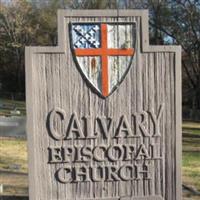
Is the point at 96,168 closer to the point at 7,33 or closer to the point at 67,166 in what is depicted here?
the point at 67,166

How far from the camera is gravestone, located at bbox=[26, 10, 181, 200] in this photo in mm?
8852

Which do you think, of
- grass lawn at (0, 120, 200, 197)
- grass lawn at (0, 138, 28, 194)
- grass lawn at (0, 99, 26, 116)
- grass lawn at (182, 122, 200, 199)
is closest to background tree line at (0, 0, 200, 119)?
grass lawn at (0, 99, 26, 116)

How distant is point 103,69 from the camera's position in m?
8.93

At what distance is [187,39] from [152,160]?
47140mm

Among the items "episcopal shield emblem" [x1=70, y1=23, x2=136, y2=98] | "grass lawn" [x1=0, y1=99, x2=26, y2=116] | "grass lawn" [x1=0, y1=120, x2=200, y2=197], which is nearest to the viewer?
"episcopal shield emblem" [x1=70, y1=23, x2=136, y2=98]

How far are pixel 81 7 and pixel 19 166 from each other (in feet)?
152

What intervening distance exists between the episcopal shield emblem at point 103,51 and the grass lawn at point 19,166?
12.6ft

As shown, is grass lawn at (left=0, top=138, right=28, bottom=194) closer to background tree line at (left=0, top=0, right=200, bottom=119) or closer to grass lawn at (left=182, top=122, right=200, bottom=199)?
grass lawn at (left=182, top=122, right=200, bottom=199)

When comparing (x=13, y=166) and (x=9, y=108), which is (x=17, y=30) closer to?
(x=9, y=108)

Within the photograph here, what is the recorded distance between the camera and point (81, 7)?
61281 mm

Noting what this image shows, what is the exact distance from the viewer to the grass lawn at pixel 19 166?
1324 centimetres

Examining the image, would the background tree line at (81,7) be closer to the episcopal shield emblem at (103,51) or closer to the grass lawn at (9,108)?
the grass lawn at (9,108)

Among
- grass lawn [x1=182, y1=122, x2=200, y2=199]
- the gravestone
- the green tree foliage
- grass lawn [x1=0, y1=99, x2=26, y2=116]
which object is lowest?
grass lawn [x1=0, y1=99, x2=26, y2=116]

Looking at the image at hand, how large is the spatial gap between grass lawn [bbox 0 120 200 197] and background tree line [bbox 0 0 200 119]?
26015mm
